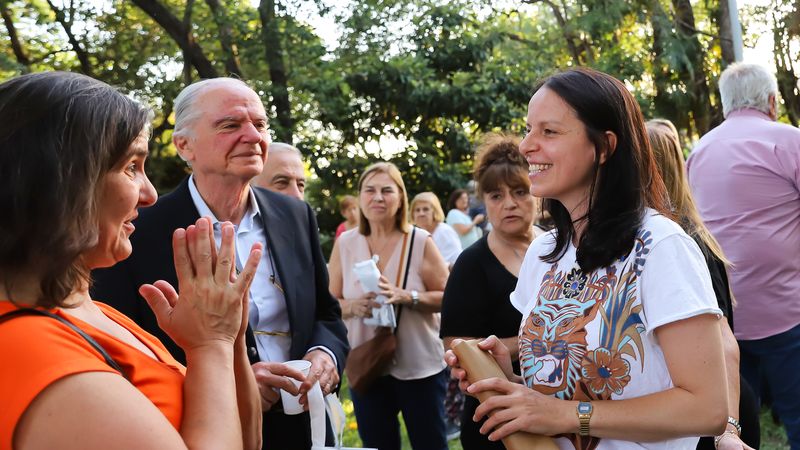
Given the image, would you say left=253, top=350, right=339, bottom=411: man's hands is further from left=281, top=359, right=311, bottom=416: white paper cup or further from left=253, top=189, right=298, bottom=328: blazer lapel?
left=253, top=189, right=298, bottom=328: blazer lapel

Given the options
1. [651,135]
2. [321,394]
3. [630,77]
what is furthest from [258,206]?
[630,77]

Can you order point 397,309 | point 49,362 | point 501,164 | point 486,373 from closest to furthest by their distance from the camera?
point 49,362, point 486,373, point 501,164, point 397,309

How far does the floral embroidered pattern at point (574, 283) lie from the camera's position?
7.29 feet

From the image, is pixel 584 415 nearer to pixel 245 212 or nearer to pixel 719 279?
pixel 719 279

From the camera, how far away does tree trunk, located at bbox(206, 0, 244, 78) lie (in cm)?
1327

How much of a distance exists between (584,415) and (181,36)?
12.8 meters

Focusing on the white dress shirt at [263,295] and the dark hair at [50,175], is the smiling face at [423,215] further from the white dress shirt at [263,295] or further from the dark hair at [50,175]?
the dark hair at [50,175]

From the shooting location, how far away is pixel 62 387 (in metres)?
1.44

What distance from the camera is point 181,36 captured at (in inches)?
538

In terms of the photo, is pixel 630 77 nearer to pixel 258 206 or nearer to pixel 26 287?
pixel 258 206

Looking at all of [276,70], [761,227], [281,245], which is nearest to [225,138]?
[281,245]

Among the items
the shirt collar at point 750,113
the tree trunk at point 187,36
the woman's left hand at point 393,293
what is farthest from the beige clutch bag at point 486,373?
the tree trunk at point 187,36

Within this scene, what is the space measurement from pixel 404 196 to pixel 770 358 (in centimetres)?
245

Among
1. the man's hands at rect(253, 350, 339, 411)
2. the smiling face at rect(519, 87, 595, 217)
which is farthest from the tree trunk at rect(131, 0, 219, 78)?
the smiling face at rect(519, 87, 595, 217)
